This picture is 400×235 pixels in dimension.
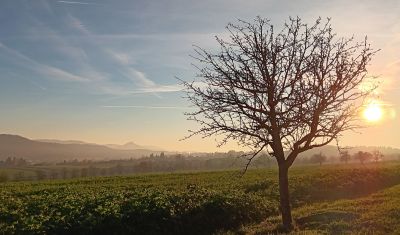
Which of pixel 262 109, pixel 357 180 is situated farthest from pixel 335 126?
pixel 357 180

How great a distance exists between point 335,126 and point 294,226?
4.44 metres

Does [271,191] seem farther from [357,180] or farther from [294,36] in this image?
[294,36]

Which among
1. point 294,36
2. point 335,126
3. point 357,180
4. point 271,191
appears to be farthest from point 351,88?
point 357,180

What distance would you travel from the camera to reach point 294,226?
677 inches

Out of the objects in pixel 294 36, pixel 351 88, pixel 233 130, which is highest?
pixel 294 36

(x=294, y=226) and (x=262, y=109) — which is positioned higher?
(x=262, y=109)

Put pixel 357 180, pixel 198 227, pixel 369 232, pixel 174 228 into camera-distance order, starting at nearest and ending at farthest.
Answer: pixel 369 232, pixel 174 228, pixel 198 227, pixel 357 180

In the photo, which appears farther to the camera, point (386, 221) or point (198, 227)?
point (198, 227)

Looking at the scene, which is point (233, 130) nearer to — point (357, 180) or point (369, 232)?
point (369, 232)

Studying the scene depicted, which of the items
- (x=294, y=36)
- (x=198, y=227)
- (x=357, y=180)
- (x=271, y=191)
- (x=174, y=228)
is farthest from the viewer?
(x=357, y=180)

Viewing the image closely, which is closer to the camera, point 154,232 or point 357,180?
point 154,232

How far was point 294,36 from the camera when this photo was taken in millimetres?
16984

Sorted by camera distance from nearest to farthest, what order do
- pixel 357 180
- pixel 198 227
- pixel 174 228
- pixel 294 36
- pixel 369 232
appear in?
pixel 369 232, pixel 294 36, pixel 174 228, pixel 198 227, pixel 357 180

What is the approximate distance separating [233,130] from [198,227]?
5.23 meters
